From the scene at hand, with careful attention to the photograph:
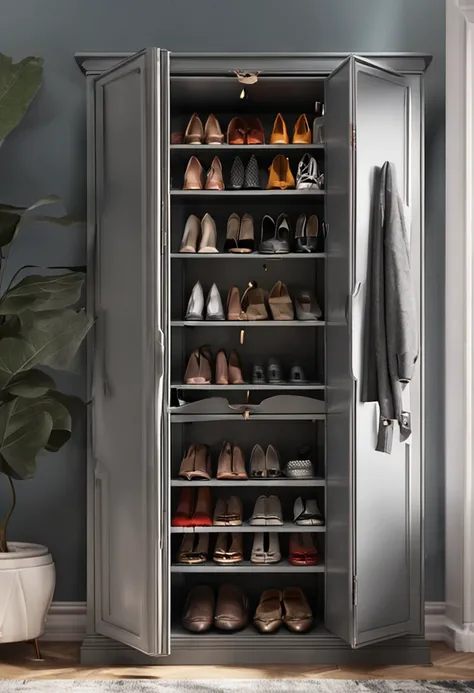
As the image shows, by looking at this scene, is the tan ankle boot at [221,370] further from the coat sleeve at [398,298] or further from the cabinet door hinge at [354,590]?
the cabinet door hinge at [354,590]

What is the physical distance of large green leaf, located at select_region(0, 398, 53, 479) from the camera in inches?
105

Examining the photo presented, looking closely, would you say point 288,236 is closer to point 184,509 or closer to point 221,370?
point 221,370

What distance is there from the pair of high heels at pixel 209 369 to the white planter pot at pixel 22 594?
0.86m

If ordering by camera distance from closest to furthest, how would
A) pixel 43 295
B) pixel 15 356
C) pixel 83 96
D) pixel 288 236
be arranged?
pixel 15 356, pixel 43 295, pixel 288 236, pixel 83 96

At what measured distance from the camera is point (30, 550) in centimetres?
293

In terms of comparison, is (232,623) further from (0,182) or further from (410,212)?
(0,182)

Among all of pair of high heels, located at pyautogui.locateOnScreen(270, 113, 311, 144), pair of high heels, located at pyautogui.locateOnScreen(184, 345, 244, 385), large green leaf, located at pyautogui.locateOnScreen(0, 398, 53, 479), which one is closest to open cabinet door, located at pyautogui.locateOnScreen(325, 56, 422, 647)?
pair of high heels, located at pyautogui.locateOnScreen(270, 113, 311, 144)

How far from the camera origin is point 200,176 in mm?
3047

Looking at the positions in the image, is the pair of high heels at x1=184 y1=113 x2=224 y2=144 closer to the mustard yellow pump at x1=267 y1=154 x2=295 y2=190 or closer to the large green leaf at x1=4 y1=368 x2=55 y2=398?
the mustard yellow pump at x1=267 y1=154 x2=295 y2=190

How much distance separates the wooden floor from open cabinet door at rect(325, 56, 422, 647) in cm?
14

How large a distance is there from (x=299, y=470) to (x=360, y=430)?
38 centimetres

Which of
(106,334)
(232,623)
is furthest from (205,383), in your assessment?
(232,623)

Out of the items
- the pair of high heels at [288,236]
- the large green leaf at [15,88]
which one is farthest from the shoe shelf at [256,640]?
the large green leaf at [15,88]

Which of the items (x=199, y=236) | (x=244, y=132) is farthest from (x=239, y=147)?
(x=199, y=236)
